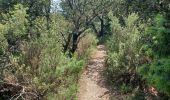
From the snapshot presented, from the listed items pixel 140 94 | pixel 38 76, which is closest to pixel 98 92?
pixel 140 94

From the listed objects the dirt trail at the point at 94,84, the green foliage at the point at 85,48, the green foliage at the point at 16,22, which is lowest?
the dirt trail at the point at 94,84

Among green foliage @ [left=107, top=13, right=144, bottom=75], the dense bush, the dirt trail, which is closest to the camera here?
the dense bush

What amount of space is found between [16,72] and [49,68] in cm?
125

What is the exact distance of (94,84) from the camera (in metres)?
16.5

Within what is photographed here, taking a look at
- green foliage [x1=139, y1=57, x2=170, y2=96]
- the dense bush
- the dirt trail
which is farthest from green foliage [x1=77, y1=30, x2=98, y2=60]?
green foliage [x1=139, y1=57, x2=170, y2=96]

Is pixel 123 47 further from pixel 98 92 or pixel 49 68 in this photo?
pixel 49 68

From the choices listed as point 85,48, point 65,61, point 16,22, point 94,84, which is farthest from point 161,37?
point 85,48

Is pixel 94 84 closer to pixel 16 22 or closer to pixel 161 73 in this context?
pixel 16 22

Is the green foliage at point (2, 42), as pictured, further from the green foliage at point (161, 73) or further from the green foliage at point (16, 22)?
the green foliage at point (161, 73)

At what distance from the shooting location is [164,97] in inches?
503

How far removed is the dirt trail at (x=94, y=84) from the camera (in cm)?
1486

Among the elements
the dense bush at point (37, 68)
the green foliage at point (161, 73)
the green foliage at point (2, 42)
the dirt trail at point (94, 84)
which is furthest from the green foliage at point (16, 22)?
the green foliage at point (161, 73)

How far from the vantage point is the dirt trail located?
1486cm

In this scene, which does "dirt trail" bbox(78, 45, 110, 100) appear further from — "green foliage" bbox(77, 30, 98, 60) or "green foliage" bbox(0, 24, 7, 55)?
"green foliage" bbox(0, 24, 7, 55)
